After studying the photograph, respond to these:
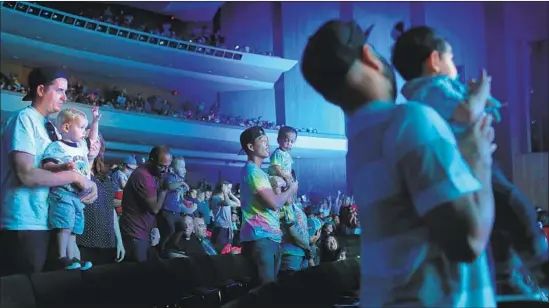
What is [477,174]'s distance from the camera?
3.26ft

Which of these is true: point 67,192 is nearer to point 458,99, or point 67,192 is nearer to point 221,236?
point 458,99

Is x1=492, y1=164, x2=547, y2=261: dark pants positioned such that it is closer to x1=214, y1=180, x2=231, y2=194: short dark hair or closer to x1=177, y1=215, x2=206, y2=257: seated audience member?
x1=177, y1=215, x2=206, y2=257: seated audience member

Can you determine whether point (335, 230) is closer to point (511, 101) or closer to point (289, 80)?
point (289, 80)

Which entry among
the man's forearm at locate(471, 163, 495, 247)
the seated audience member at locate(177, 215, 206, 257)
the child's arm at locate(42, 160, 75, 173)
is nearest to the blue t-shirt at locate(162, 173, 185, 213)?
the seated audience member at locate(177, 215, 206, 257)

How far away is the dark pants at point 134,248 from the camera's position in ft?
11.6

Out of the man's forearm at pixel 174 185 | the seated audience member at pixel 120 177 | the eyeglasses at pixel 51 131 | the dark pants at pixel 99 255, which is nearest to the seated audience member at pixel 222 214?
the seated audience member at pixel 120 177

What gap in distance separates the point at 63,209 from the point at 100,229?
653 millimetres

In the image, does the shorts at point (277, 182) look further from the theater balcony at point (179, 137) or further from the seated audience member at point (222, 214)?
the seated audience member at point (222, 214)

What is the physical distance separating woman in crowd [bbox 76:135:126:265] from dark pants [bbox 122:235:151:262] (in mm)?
106

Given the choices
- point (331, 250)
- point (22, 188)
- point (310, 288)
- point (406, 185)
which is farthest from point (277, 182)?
point (406, 185)

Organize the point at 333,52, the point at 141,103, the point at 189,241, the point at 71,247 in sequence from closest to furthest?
the point at 333,52 < the point at 71,247 < the point at 189,241 < the point at 141,103

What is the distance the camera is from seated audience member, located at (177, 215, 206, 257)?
452 cm

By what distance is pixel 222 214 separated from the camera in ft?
17.9

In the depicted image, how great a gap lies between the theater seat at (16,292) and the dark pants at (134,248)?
1.48 m
